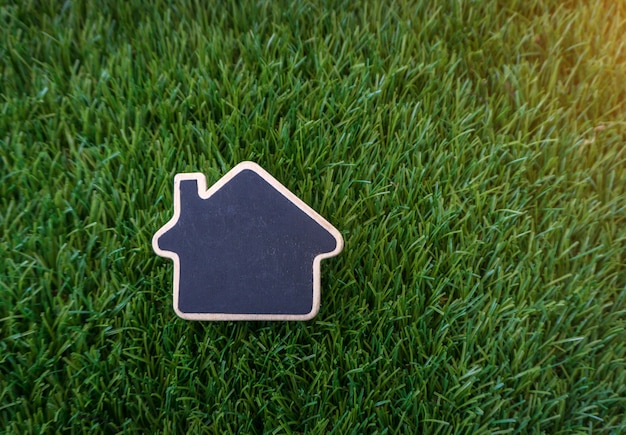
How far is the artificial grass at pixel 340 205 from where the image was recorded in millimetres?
1201

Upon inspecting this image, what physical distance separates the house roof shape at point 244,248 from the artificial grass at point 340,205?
0.06 meters

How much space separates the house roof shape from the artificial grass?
65 millimetres

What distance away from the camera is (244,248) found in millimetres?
1226

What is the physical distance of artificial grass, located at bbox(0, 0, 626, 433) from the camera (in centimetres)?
120

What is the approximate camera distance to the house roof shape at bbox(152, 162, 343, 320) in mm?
1201

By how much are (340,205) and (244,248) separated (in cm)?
25

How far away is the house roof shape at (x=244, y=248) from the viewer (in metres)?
1.20

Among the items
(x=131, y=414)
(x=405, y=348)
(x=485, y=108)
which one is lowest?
(x=131, y=414)

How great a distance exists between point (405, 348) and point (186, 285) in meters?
0.47

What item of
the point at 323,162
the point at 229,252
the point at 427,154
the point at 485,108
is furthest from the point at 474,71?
the point at 229,252

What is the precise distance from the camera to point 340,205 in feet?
4.37

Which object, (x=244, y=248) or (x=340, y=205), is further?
(x=340, y=205)

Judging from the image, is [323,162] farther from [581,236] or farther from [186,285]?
[581,236]

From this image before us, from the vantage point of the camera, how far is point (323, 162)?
54.4 inches
